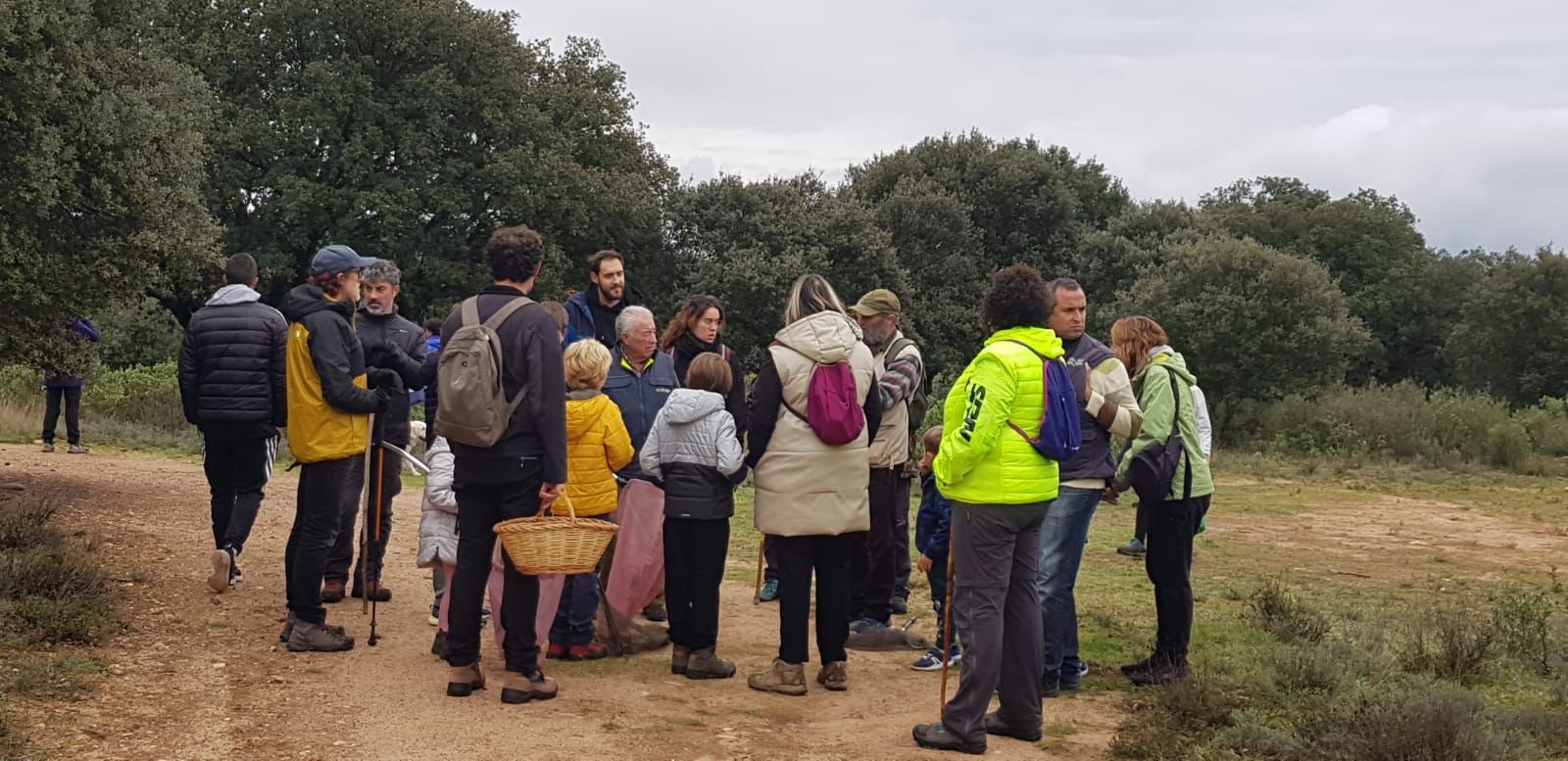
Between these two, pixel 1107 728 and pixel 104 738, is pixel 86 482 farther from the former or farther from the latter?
pixel 1107 728

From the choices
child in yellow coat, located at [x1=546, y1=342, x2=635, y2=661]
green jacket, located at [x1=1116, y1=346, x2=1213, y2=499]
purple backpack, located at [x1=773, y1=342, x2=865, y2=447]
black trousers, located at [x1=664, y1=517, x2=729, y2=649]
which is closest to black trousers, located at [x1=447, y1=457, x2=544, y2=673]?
child in yellow coat, located at [x1=546, y1=342, x2=635, y2=661]

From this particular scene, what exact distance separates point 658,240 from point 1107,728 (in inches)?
1387

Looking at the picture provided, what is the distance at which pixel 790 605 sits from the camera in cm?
704

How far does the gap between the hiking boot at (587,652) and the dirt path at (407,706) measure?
0.35ft

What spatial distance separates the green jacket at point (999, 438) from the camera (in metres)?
6.07

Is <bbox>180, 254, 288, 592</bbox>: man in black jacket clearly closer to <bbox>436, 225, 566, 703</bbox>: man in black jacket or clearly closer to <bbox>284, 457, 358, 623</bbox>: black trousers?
<bbox>284, 457, 358, 623</bbox>: black trousers

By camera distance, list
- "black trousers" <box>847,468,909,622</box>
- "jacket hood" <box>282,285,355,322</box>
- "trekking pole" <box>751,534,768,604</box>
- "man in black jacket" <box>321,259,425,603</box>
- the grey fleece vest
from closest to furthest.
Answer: the grey fleece vest → "jacket hood" <box>282,285,355,322</box> → "man in black jacket" <box>321,259,425,603</box> → "black trousers" <box>847,468,909,622</box> → "trekking pole" <box>751,534,768,604</box>

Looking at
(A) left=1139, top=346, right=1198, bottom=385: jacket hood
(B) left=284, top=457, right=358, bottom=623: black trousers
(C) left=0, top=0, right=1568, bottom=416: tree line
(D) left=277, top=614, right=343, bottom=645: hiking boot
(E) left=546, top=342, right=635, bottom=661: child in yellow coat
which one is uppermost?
(C) left=0, top=0, right=1568, bottom=416: tree line

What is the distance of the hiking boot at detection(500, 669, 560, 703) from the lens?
659 centimetres

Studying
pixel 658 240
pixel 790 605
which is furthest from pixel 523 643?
pixel 658 240

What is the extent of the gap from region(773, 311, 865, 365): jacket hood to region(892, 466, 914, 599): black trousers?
6.33ft

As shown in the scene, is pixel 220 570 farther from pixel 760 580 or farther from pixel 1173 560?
pixel 1173 560

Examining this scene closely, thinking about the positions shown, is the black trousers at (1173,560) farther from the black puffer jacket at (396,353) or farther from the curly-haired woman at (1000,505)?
the black puffer jacket at (396,353)

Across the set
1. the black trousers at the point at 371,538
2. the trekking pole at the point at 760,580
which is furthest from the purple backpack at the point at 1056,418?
the black trousers at the point at 371,538
